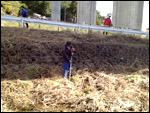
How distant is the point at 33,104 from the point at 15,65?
7.33ft

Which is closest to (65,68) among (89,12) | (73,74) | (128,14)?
(73,74)

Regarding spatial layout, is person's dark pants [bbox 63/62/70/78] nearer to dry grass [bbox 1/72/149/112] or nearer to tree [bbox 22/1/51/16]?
dry grass [bbox 1/72/149/112]

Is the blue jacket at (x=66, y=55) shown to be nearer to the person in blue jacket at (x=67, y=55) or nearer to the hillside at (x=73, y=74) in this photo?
the person in blue jacket at (x=67, y=55)

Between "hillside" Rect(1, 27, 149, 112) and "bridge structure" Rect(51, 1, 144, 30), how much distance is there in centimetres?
674

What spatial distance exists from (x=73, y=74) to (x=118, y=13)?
44.7 ft

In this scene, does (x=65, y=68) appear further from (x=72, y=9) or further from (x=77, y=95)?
(x=72, y=9)

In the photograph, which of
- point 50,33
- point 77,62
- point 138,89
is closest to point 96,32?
point 50,33

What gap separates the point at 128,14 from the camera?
14.3 metres

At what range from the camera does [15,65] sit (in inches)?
201

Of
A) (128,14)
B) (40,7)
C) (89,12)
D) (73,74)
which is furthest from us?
(40,7)

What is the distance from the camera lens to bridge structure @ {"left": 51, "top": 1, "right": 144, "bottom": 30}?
13512 mm

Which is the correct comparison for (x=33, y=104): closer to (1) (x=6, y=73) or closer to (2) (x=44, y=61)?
(1) (x=6, y=73)

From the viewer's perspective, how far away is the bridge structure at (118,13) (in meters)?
13.5

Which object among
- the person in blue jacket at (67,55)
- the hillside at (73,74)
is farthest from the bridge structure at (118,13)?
the person in blue jacket at (67,55)
